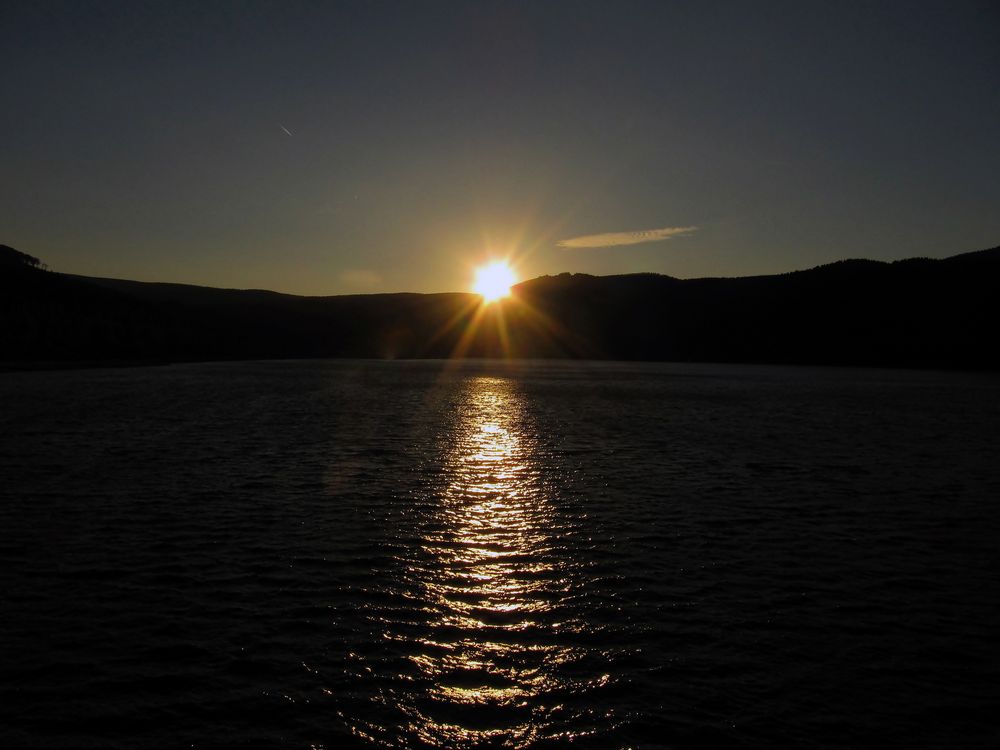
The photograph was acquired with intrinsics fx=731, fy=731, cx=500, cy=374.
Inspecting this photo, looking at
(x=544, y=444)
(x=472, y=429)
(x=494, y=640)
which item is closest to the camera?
(x=494, y=640)

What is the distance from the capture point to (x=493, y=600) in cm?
1526

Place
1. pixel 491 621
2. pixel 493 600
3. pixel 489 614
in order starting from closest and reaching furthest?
pixel 491 621 → pixel 489 614 → pixel 493 600

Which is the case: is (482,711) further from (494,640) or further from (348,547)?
(348,547)

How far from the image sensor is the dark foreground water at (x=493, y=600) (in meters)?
10.4

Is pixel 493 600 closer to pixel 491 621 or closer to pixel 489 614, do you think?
pixel 489 614

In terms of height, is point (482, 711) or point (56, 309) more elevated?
point (56, 309)

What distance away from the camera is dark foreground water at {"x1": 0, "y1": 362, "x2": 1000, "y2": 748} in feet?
34.1

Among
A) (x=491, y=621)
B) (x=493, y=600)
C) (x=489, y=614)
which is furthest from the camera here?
(x=493, y=600)

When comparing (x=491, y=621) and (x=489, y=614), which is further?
(x=489, y=614)

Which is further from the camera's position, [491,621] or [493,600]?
[493,600]

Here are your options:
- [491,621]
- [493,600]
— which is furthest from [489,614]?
[493,600]

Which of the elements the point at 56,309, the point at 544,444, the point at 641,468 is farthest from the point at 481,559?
the point at 56,309

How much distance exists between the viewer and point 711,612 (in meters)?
14.6

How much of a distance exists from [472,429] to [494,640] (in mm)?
36129
